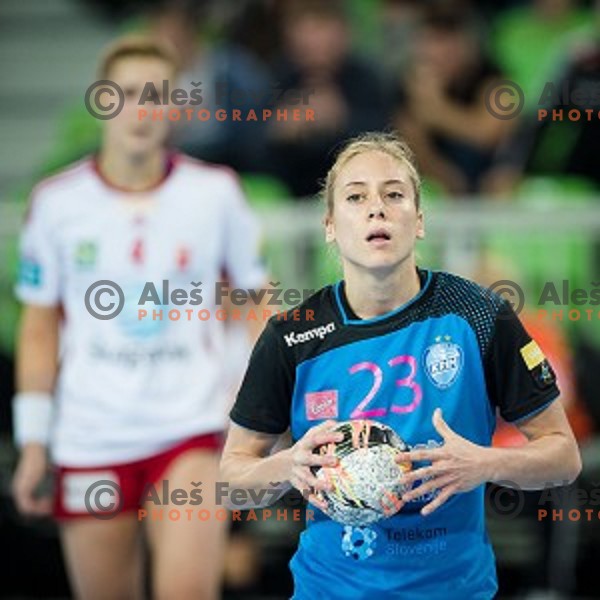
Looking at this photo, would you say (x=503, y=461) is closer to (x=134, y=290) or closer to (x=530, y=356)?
(x=530, y=356)

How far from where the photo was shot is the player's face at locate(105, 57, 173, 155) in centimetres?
583

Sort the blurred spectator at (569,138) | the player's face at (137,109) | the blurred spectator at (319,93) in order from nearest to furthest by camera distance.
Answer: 1. the player's face at (137,109)
2. the blurred spectator at (569,138)
3. the blurred spectator at (319,93)

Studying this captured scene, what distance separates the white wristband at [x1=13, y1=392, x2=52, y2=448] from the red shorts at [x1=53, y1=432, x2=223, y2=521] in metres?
0.18

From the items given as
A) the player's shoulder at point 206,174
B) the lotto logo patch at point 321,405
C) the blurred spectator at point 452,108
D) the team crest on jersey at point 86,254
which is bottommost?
the lotto logo patch at point 321,405

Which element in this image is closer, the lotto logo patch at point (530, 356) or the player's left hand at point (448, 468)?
the player's left hand at point (448, 468)

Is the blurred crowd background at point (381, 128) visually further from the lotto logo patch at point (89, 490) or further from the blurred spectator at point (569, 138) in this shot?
the lotto logo patch at point (89, 490)

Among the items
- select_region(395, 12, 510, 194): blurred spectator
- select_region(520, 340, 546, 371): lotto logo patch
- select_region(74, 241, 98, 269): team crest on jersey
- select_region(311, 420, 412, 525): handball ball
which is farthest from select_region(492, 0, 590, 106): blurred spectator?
select_region(311, 420, 412, 525): handball ball

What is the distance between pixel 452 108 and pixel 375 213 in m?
5.42

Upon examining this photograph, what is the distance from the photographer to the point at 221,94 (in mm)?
9555

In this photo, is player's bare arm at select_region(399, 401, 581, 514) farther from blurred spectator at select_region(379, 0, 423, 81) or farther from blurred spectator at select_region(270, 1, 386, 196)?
blurred spectator at select_region(379, 0, 423, 81)

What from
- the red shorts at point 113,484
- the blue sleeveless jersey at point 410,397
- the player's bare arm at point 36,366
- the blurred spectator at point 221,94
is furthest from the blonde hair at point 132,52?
the blurred spectator at point 221,94

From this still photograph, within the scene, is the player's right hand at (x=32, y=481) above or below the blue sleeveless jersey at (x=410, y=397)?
below

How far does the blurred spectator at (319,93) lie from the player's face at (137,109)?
2.77 m

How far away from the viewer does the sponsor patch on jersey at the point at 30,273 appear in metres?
5.91
